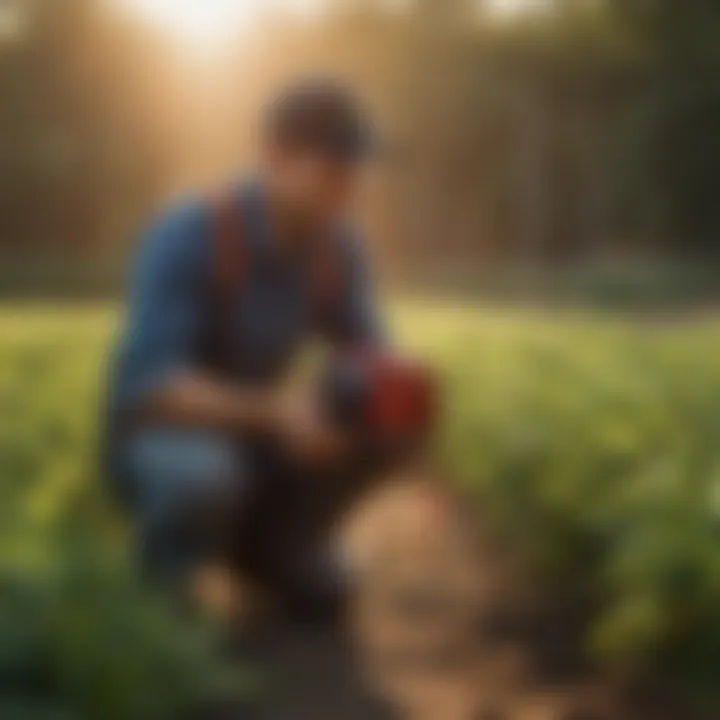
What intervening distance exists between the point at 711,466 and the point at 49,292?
47 centimetres

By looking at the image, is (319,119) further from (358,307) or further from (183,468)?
(183,468)

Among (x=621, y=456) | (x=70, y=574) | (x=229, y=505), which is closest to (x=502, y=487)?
(x=621, y=456)

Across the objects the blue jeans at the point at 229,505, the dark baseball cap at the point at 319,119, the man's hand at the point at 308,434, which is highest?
the dark baseball cap at the point at 319,119

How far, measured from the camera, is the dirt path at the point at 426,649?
1145 millimetres

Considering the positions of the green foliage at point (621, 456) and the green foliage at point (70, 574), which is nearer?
the green foliage at point (70, 574)

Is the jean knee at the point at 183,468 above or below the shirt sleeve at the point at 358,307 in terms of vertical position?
below

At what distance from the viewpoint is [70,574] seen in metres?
1.07

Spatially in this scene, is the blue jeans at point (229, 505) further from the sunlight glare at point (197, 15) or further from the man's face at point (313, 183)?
the sunlight glare at point (197, 15)

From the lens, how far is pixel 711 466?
3.85 feet

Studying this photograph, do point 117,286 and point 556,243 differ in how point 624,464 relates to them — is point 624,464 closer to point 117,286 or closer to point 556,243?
point 556,243

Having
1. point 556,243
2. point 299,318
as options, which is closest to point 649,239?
point 556,243

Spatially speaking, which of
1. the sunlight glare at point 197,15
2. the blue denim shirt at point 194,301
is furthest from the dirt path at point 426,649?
the sunlight glare at point 197,15

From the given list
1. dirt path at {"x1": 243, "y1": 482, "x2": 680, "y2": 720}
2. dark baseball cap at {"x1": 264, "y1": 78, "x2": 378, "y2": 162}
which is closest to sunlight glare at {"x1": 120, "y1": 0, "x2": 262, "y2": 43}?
dark baseball cap at {"x1": 264, "y1": 78, "x2": 378, "y2": 162}

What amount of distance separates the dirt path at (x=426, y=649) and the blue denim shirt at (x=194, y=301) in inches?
5.4
